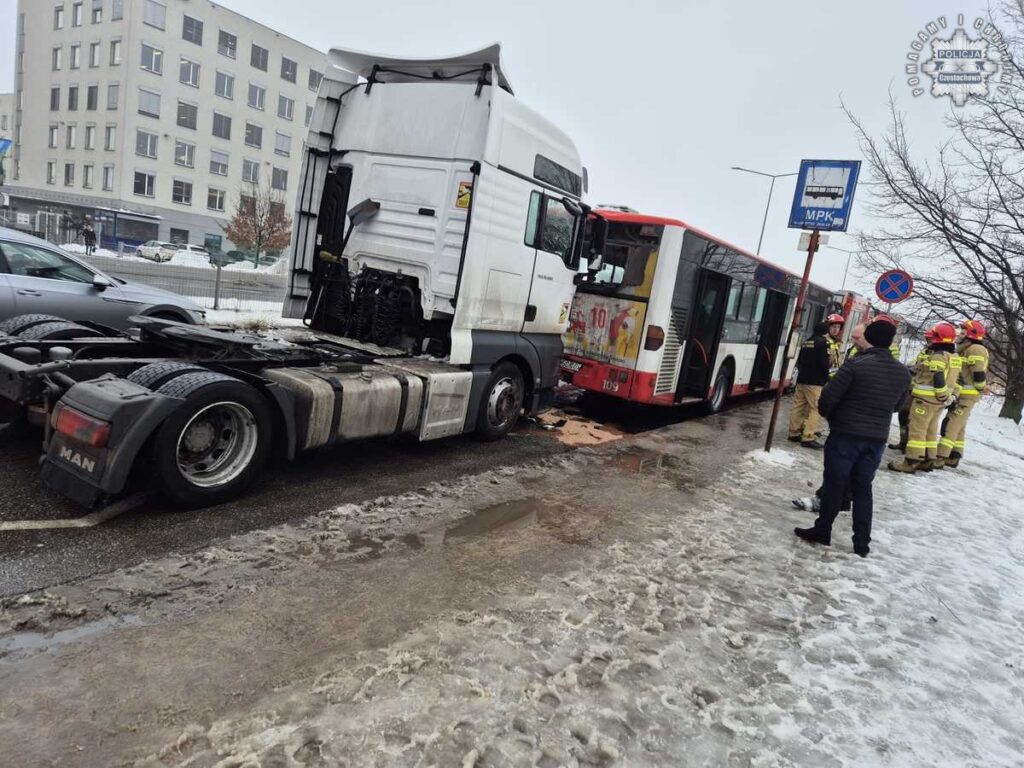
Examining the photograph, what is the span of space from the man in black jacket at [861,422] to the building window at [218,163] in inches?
2079

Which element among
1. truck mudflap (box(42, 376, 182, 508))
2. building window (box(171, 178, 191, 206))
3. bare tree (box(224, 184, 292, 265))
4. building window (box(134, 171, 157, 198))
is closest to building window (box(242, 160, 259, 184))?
building window (box(171, 178, 191, 206))

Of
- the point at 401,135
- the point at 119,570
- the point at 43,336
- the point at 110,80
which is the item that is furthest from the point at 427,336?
the point at 110,80

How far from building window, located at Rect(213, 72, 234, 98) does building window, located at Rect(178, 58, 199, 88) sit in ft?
5.36

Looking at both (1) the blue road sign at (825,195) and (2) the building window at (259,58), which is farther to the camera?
(2) the building window at (259,58)

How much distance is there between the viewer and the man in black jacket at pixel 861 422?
16.3 ft

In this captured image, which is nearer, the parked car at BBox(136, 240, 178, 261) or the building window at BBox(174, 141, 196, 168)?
the parked car at BBox(136, 240, 178, 261)

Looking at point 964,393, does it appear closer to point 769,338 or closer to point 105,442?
point 769,338

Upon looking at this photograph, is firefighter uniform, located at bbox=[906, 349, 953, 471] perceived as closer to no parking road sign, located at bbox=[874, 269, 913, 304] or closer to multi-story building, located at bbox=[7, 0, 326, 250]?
no parking road sign, located at bbox=[874, 269, 913, 304]

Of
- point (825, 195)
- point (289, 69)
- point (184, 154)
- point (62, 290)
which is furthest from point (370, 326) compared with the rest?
point (289, 69)

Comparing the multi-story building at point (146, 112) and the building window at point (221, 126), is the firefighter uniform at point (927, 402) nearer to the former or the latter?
the multi-story building at point (146, 112)

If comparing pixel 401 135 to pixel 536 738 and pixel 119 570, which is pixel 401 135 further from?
pixel 536 738

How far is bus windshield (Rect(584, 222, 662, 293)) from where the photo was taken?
876cm

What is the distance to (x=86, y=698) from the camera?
2.45 m

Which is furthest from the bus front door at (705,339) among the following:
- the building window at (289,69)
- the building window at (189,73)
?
the building window at (289,69)
